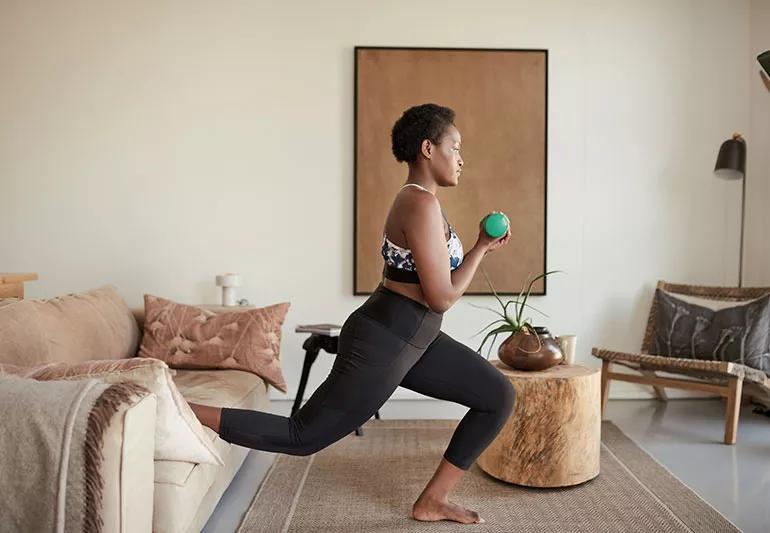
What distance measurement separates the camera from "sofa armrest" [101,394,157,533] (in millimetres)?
1509

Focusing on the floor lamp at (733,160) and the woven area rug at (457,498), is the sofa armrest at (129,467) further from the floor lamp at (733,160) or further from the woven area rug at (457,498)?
the floor lamp at (733,160)

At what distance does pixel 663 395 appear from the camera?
15.2 feet

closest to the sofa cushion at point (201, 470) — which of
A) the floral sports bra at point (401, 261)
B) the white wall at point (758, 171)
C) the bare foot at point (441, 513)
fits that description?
the bare foot at point (441, 513)

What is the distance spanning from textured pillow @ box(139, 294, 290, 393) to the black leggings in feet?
4.43

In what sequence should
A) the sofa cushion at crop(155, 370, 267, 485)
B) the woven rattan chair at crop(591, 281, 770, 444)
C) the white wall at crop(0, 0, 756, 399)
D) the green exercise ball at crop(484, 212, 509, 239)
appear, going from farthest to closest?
the white wall at crop(0, 0, 756, 399), the woven rattan chair at crop(591, 281, 770, 444), the sofa cushion at crop(155, 370, 267, 485), the green exercise ball at crop(484, 212, 509, 239)

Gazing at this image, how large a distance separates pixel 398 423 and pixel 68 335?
1826 millimetres

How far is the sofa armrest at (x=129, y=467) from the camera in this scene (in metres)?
1.51

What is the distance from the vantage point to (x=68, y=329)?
117 inches

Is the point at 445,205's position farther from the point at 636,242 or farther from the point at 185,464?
the point at 185,464

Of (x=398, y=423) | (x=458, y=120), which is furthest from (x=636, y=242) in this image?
(x=398, y=423)

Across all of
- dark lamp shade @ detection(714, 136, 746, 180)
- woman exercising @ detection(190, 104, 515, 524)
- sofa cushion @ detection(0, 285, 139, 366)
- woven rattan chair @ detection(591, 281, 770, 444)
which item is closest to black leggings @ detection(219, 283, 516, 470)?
woman exercising @ detection(190, 104, 515, 524)

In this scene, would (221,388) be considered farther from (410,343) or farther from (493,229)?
(493,229)

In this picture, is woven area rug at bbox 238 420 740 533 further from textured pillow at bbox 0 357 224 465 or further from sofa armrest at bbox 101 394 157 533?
sofa armrest at bbox 101 394 157 533

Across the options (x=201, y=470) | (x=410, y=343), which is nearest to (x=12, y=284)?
(x=201, y=470)
